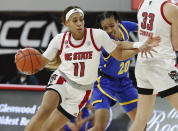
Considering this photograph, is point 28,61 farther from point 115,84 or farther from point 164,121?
point 164,121

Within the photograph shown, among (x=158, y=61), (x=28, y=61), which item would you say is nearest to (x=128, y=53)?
(x=158, y=61)

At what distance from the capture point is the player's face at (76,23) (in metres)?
4.61

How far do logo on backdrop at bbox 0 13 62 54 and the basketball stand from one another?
4.03 m

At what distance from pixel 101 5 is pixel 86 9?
1.13 feet

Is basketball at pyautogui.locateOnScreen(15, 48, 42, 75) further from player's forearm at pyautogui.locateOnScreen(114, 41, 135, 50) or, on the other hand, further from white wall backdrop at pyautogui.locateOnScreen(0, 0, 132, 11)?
white wall backdrop at pyautogui.locateOnScreen(0, 0, 132, 11)

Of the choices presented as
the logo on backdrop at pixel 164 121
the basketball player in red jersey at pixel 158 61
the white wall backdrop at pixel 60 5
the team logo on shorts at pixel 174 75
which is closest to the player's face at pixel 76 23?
the basketball player in red jersey at pixel 158 61

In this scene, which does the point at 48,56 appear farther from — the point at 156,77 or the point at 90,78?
the point at 156,77

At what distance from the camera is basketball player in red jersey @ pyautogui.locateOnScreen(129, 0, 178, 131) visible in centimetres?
425

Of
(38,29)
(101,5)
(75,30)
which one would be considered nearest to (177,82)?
(75,30)

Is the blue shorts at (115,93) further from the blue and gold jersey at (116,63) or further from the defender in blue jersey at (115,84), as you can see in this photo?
the blue and gold jersey at (116,63)

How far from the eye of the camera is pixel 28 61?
14.9 feet

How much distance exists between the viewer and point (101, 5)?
8461mm

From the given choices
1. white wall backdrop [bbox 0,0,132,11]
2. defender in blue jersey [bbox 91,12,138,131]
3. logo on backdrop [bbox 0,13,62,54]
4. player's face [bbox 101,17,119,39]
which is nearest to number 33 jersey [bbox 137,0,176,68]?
player's face [bbox 101,17,119,39]

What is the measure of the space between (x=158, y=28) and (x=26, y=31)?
5.00 m
